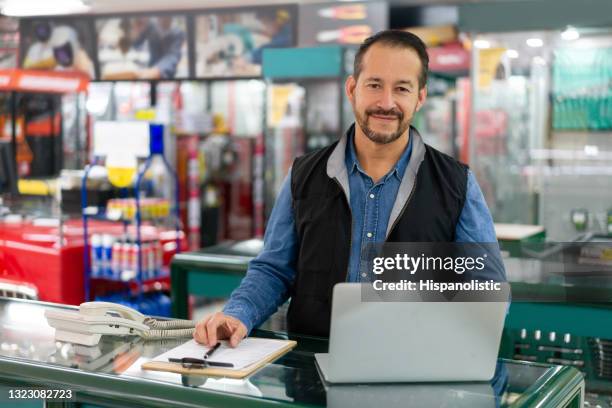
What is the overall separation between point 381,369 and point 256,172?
8833mm

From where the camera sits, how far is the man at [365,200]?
238 cm

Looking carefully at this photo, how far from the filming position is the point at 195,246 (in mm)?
10195

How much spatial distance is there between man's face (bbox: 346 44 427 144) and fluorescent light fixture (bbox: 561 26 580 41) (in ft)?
14.9

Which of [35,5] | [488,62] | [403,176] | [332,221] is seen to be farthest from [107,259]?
[403,176]

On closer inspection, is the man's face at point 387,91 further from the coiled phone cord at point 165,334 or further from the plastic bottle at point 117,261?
the plastic bottle at point 117,261

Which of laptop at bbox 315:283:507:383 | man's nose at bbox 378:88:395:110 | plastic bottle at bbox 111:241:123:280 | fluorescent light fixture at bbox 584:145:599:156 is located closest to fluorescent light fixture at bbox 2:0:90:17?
plastic bottle at bbox 111:241:123:280

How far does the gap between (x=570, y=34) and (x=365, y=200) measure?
15.7 feet

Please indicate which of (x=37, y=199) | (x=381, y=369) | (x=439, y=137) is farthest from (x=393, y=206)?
(x=439, y=137)

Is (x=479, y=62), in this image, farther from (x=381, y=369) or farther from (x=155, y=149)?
(x=381, y=369)

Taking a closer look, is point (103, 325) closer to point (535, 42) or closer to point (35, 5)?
point (535, 42)

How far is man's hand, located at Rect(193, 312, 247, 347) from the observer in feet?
7.15

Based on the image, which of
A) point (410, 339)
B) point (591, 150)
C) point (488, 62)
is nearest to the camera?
point (410, 339)

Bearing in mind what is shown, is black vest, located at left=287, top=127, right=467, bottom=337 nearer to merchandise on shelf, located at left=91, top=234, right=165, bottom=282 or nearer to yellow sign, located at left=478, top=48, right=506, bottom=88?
merchandise on shelf, located at left=91, top=234, right=165, bottom=282

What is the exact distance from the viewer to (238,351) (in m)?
2.18
